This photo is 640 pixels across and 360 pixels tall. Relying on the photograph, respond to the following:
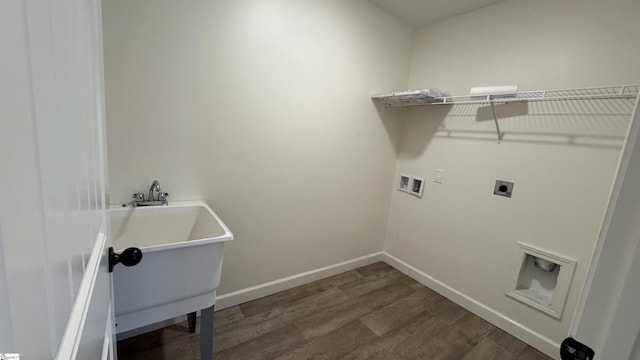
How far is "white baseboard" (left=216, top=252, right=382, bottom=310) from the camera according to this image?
78.5 inches

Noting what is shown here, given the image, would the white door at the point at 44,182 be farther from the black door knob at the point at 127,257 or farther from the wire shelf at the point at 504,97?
the wire shelf at the point at 504,97

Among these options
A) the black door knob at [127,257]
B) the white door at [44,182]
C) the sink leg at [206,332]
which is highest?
the white door at [44,182]

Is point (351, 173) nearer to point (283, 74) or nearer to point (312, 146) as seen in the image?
point (312, 146)

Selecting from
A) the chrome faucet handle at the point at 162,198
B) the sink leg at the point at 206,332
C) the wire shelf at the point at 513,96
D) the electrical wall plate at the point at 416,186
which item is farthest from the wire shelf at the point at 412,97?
the sink leg at the point at 206,332

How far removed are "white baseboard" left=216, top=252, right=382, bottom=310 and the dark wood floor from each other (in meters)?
0.05

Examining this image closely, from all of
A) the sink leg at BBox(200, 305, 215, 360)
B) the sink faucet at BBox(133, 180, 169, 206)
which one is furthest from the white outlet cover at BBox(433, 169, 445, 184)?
the sink faucet at BBox(133, 180, 169, 206)

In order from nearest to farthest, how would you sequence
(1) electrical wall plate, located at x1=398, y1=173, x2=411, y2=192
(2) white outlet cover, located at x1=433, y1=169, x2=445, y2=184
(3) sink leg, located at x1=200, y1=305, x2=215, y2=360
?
(3) sink leg, located at x1=200, y1=305, x2=215, y2=360, (2) white outlet cover, located at x1=433, y1=169, x2=445, y2=184, (1) electrical wall plate, located at x1=398, y1=173, x2=411, y2=192

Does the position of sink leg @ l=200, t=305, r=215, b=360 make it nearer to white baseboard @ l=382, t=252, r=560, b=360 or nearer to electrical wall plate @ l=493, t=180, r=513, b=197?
white baseboard @ l=382, t=252, r=560, b=360

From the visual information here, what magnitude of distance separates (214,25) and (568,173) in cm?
246

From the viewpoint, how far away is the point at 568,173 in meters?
1.69

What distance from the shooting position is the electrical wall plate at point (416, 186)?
2.56 m

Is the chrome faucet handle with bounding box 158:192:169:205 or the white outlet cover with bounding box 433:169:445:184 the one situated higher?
the white outlet cover with bounding box 433:169:445:184

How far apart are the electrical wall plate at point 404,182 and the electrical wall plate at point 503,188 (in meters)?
0.80

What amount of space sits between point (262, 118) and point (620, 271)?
183 centimetres
